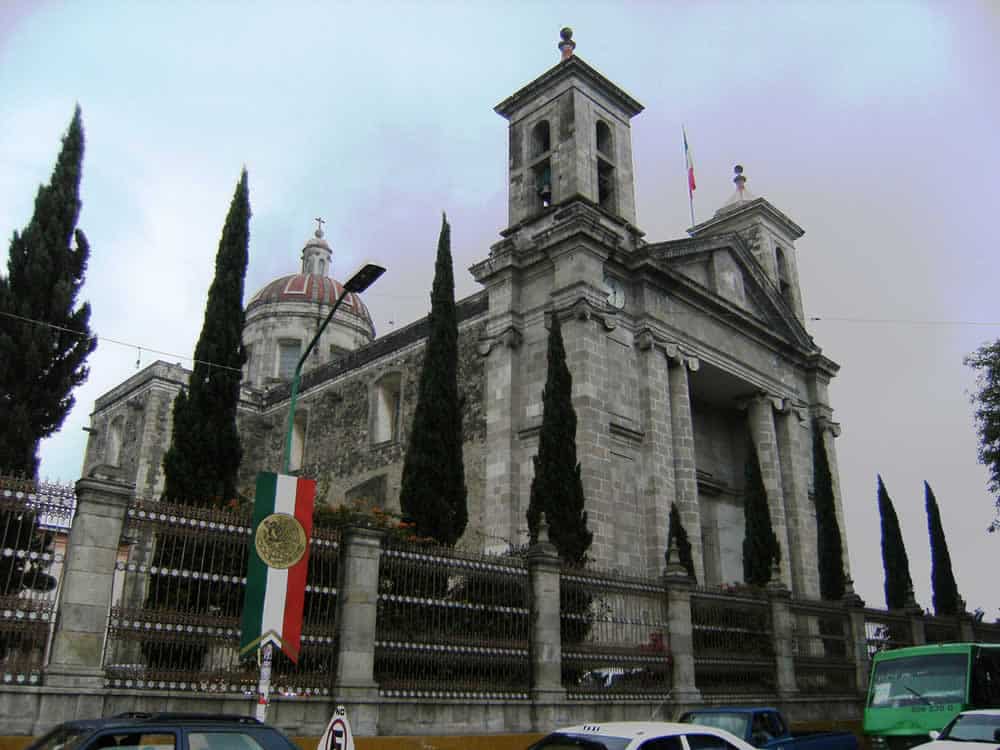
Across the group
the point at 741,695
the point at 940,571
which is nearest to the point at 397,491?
the point at 741,695

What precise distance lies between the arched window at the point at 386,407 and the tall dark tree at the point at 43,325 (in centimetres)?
1394

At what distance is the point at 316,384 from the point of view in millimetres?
30812

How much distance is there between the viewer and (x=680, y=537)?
62.3 feet

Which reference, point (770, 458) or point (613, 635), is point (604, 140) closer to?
point (770, 458)

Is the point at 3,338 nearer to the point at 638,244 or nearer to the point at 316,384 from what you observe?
the point at 638,244

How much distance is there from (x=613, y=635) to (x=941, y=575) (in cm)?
1945

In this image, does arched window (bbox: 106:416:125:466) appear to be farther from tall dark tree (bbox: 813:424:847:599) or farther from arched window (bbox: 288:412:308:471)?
tall dark tree (bbox: 813:424:847:599)

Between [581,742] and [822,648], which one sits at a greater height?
[822,648]

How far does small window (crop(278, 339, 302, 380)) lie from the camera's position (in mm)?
41344

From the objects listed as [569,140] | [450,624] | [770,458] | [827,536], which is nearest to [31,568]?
[450,624]

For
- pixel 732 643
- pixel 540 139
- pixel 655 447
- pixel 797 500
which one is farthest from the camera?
pixel 797 500

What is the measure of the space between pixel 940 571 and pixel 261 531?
995 inches

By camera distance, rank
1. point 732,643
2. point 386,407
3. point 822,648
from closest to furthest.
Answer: point 732,643, point 822,648, point 386,407

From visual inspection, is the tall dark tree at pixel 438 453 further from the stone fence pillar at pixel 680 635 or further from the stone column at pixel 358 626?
the stone column at pixel 358 626
